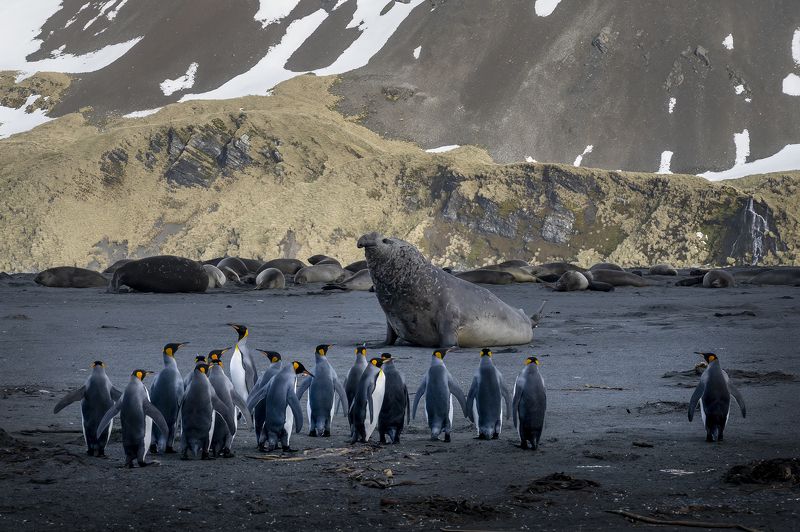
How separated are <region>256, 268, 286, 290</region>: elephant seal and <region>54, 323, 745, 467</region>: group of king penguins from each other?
698 inches

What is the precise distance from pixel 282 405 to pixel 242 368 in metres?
1.53

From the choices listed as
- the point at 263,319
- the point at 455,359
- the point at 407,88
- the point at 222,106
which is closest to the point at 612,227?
the point at 222,106

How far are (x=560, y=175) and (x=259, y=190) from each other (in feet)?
58.0

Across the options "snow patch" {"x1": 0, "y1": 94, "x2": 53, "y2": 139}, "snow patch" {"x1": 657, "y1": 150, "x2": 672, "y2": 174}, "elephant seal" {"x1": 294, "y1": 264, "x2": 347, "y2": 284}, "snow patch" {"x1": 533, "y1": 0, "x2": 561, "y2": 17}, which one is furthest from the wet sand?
"snow patch" {"x1": 533, "y1": 0, "x2": 561, "y2": 17}

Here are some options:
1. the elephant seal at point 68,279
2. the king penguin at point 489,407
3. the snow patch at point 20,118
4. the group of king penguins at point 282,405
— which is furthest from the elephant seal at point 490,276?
the snow patch at point 20,118

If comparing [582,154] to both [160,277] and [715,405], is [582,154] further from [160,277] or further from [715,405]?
[715,405]

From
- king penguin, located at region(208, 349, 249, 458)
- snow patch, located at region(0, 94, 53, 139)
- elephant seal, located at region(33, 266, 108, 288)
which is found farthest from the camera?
snow patch, located at region(0, 94, 53, 139)

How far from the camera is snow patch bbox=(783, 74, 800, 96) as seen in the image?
340 feet

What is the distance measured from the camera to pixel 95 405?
6.18 meters

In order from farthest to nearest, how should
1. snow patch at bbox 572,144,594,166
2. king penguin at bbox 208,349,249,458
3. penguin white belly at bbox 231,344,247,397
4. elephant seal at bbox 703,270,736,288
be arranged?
snow patch at bbox 572,144,594,166
elephant seal at bbox 703,270,736,288
penguin white belly at bbox 231,344,247,397
king penguin at bbox 208,349,249,458

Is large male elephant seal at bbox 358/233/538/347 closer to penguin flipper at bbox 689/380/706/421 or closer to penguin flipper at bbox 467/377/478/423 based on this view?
penguin flipper at bbox 467/377/478/423

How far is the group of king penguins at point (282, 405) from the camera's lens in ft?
19.8

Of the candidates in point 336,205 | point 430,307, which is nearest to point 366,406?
point 430,307

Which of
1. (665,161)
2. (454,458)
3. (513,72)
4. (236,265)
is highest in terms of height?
(513,72)
